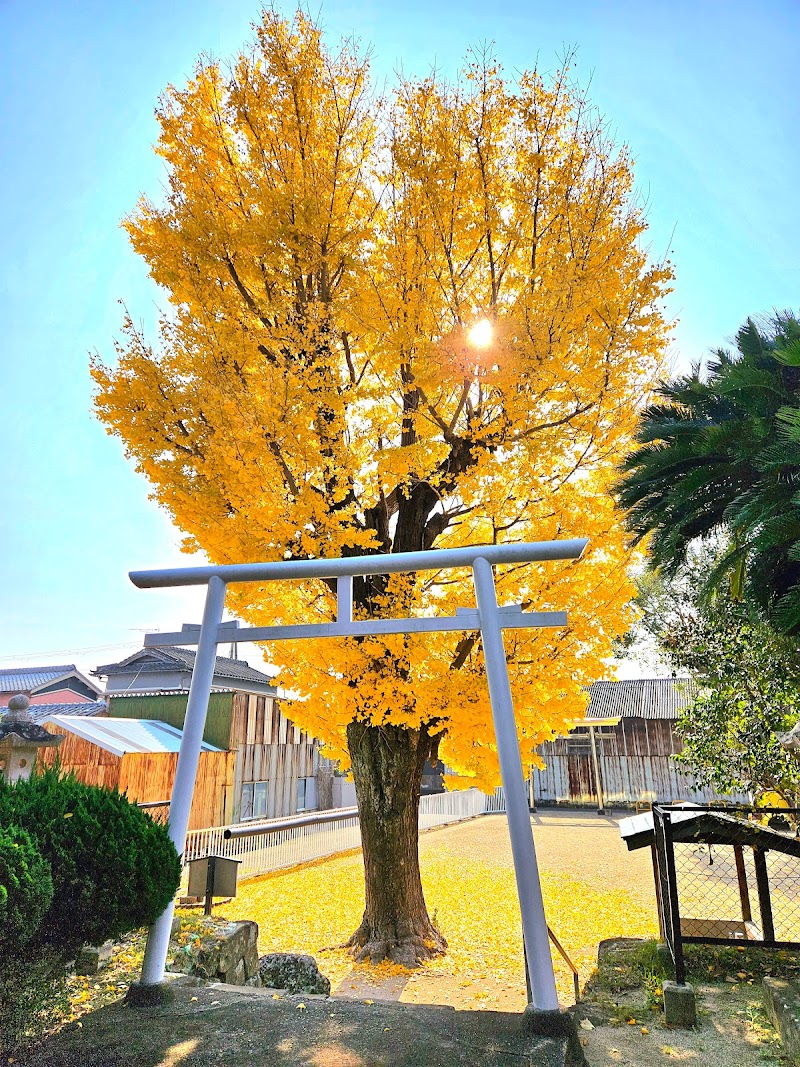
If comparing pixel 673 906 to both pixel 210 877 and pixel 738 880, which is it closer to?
pixel 738 880

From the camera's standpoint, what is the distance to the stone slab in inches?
133

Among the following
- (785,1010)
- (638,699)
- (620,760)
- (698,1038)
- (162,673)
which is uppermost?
(162,673)

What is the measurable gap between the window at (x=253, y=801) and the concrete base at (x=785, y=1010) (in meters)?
13.9

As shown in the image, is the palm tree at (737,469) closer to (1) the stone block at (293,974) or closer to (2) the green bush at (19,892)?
(2) the green bush at (19,892)

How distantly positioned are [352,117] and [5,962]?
8.84m

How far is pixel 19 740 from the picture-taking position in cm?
661

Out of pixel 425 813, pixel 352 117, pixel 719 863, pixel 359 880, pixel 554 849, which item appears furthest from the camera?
pixel 425 813

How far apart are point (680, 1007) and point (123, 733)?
13030mm

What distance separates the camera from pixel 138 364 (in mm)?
6570

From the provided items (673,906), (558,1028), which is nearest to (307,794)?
(673,906)

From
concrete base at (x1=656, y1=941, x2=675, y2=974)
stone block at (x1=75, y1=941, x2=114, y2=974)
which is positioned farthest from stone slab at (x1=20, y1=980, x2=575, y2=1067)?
concrete base at (x1=656, y1=941, x2=675, y2=974)

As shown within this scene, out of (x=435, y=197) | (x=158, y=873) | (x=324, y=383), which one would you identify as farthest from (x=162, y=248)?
(x=158, y=873)

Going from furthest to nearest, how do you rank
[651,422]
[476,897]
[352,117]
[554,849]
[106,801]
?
[554,849] → [476,897] → [352,117] → [651,422] → [106,801]

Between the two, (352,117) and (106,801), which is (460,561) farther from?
(352,117)
